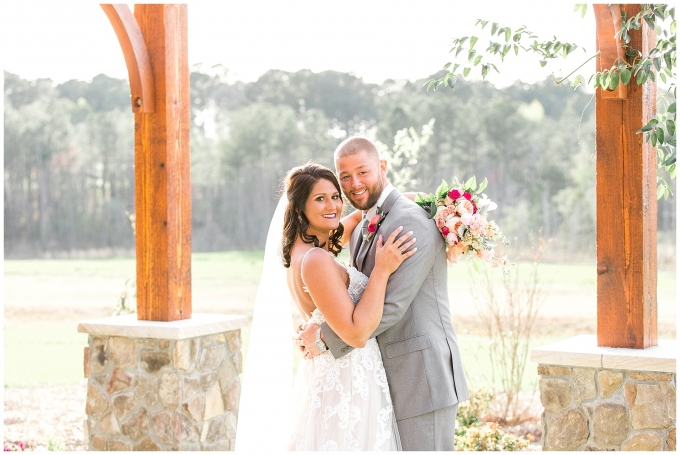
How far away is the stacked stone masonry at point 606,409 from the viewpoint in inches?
125

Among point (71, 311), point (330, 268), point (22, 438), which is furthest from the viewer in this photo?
point (71, 311)

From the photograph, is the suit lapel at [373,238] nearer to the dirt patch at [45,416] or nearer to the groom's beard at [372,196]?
the groom's beard at [372,196]

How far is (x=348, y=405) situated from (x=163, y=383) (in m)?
1.78

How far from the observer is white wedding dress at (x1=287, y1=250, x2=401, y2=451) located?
2676 mm

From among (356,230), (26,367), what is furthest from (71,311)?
(356,230)

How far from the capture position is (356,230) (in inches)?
123

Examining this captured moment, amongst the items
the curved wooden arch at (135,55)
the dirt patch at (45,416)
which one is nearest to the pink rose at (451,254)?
the curved wooden arch at (135,55)

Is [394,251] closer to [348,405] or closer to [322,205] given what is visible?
[322,205]

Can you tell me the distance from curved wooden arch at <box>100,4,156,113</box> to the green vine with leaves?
5.60 feet

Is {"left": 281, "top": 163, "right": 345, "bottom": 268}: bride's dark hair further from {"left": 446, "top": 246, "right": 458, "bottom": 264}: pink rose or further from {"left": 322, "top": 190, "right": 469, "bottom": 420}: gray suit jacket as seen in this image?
{"left": 446, "top": 246, "right": 458, "bottom": 264}: pink rose

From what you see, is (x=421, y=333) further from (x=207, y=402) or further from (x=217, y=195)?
(x=217, y=195)

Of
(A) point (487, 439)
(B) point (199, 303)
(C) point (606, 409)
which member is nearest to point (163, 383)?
(A) point (487, 439)

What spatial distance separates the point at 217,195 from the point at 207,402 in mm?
10483

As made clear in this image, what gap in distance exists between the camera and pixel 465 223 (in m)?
2.70
